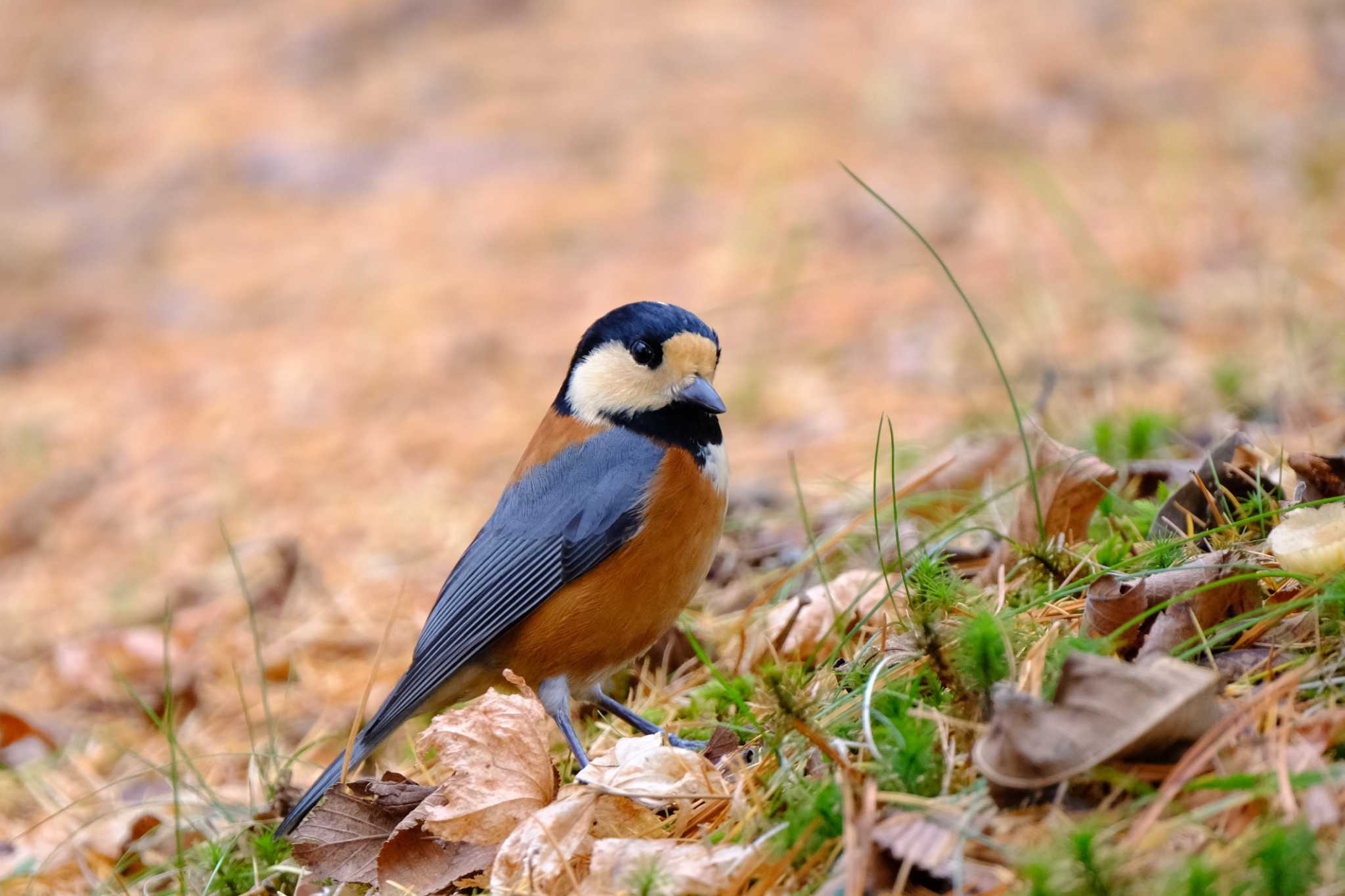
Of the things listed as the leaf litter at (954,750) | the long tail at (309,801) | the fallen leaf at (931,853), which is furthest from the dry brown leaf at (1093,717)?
the long tail at (309,801)

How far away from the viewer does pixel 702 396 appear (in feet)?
11.1

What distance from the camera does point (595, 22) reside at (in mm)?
10023

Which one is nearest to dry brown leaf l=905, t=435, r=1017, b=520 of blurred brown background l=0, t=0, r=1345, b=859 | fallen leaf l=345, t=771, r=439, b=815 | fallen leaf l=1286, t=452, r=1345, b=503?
blurred brown background l=0, t=0, r=1345, b=859

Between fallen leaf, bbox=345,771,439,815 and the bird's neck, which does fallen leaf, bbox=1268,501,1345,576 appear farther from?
fallen leaf, bbox=345,771,439,815

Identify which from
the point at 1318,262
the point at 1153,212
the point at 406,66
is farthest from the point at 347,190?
the point at 1318,262

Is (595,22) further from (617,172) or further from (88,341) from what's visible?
(88,341)

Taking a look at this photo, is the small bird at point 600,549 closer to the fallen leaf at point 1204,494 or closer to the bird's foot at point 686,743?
the bird's foot at point 686,743

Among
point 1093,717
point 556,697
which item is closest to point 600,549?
point 556,697

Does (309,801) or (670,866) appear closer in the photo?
(670,866)

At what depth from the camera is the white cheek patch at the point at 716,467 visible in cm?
→ 338

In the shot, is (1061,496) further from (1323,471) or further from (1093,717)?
(1093,717)

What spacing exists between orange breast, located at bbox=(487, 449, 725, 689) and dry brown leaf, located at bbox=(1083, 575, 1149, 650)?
3.81 ft

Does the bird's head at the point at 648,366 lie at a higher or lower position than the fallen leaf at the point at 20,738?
higher

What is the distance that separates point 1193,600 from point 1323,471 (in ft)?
1.79
